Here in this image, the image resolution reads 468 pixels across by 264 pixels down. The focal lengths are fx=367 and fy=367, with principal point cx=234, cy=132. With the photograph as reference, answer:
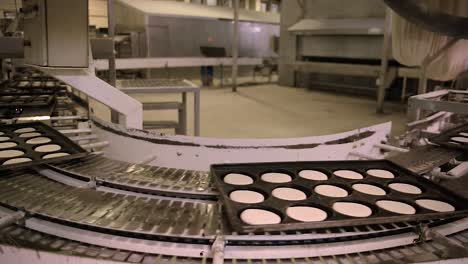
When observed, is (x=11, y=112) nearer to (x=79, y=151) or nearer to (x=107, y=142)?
(x=107, y=142)

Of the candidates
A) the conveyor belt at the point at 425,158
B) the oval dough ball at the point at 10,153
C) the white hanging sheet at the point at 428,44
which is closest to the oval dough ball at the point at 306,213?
the conveyor belt at the point at 425,158

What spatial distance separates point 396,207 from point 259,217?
297 millimetres

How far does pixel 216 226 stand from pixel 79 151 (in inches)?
22.7

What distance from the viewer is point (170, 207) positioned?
784 mm

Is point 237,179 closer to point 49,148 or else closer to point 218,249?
point 218,249

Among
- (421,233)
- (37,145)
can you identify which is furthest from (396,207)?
(37,145)

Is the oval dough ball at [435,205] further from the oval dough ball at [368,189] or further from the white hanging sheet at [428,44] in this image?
the white hanging sheet at [428,44]

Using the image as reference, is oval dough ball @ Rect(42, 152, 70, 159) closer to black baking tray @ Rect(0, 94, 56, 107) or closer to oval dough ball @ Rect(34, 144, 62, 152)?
oval dough ball @ Rect(34, 144, 62, 152)

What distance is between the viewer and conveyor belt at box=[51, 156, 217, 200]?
850mm

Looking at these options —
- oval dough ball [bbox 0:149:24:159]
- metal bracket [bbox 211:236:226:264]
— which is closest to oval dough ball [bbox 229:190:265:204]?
metal bracket [bbox 211:236:226:264]

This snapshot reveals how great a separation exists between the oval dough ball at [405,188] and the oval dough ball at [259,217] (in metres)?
0.33

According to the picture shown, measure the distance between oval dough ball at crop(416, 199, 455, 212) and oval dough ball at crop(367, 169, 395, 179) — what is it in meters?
0.12

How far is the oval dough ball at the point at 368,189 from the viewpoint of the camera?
830mm

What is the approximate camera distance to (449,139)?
1347mm
